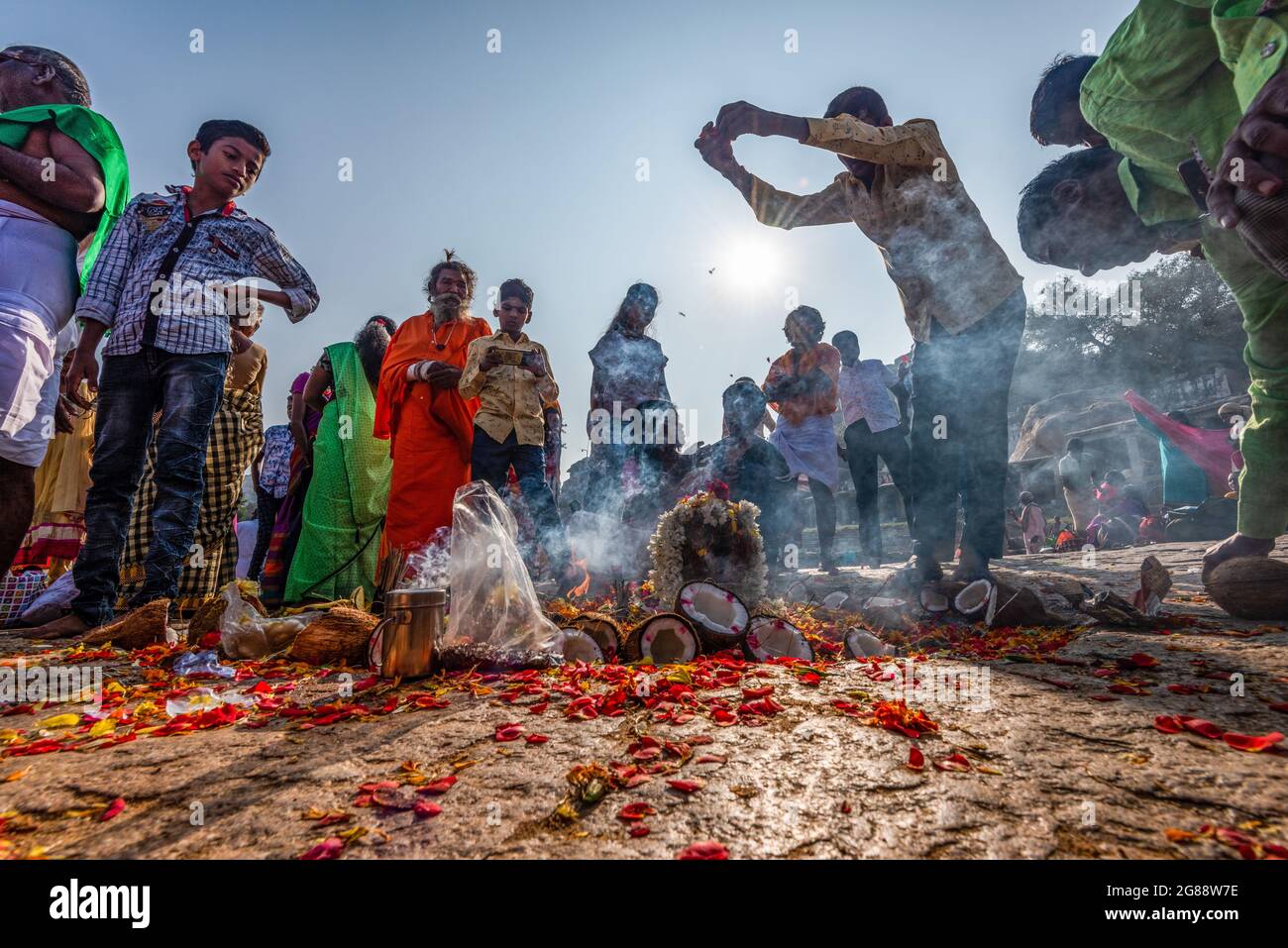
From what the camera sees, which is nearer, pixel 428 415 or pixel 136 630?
pixel 136 630

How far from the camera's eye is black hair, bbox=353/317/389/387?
527 cm

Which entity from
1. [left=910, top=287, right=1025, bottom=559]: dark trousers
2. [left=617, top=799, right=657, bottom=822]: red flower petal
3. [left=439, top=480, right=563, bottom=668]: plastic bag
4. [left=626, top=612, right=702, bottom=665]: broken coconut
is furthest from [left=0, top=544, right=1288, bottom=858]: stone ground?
[left=910, top=287, right=1025, bottom=559]: dark trousers

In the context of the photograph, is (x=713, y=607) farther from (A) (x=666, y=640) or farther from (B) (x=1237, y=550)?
(B) (x=1237, y=550)

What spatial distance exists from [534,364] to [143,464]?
106 inches

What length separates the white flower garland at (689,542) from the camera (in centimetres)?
433

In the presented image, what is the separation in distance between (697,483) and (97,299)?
212 inches

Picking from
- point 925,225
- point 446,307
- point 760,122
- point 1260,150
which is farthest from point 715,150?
point 1260,150

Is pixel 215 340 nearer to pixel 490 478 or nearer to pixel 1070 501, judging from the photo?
pixel 490 478

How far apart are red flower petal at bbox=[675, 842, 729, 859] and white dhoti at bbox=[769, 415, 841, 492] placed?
5875mm

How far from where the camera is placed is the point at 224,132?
10.9 feet

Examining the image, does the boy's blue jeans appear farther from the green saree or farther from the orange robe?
the green saree

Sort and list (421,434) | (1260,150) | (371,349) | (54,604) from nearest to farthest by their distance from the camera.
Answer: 1. (1260,150)
2. (54,604)
3. (421,434)
4. (371,349)

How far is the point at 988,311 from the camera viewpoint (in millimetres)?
3537

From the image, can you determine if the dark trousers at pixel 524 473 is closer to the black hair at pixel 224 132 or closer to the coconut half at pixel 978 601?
the black hair at pixel 224 132
